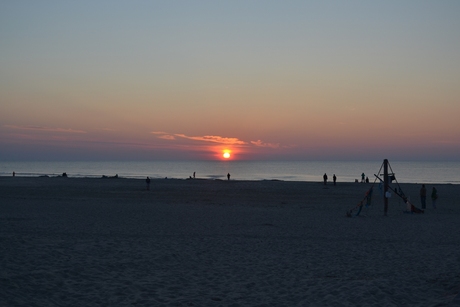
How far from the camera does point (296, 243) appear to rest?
1430 centimetres

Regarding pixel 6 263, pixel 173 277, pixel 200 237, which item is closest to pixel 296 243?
pixel 200 237

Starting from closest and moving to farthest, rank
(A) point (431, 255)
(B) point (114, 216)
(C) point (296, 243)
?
(A) point (431, 255), (C) point (296, 243), (B) point (114, 216)

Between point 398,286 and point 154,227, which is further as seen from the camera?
point 154,227

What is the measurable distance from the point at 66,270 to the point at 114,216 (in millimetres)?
11110

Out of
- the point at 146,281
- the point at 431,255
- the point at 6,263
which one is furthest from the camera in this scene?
the point at 431,255

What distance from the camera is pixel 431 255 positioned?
12359mm

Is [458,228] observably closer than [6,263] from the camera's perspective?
No

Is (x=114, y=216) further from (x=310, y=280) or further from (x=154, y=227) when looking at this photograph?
(x=310, y=280)

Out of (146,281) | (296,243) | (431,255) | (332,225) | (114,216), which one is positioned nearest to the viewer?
(146,281)

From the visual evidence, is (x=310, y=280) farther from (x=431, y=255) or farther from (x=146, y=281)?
(x=431, y=255)

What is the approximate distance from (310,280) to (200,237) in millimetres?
6113

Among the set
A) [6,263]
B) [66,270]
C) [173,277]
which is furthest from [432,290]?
[6,263]

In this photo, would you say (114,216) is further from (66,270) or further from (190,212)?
(66,270)

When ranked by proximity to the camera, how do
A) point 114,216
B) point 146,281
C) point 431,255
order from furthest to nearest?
point 114,216 → point 431,255 → point 146,281
